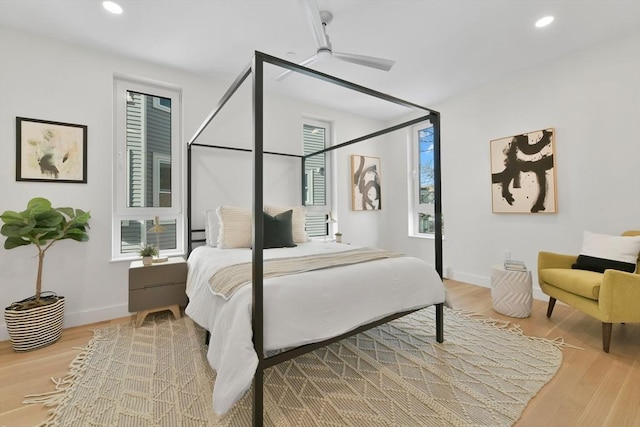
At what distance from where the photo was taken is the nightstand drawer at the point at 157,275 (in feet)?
8.20

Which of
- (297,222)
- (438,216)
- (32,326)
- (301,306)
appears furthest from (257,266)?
(32,326)

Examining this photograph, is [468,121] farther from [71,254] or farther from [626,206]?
[71,254]

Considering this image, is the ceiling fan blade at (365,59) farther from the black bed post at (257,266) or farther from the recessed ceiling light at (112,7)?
the recessed ceiling light at (112,7)

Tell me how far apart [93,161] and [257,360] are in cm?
275

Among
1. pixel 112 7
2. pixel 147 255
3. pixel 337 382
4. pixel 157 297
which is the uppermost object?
pixel 112 7

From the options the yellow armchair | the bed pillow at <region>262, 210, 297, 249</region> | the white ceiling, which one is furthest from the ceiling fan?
the yellow armchair

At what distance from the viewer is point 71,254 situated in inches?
104

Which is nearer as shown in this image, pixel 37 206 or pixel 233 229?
pixel 37 206

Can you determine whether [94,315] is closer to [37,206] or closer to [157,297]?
[157,297]

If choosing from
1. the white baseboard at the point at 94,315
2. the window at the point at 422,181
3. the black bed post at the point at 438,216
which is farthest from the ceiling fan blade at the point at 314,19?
the white baseboard at the point at 94,315

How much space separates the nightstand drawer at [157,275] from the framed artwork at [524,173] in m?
3.84

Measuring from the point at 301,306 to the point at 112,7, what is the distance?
2731mm

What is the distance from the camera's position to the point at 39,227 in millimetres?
2219

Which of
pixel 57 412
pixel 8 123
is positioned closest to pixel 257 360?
pixel 57 412
